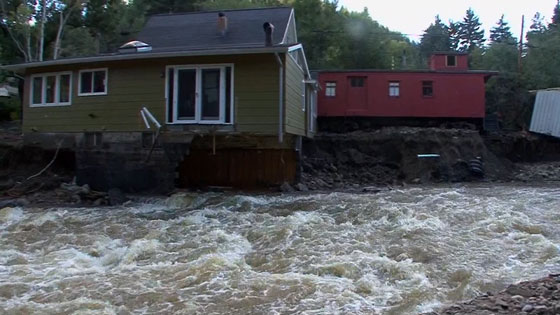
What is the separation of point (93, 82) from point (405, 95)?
14680mm

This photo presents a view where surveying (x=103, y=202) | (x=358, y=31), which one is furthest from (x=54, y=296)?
(x=358, y=31)

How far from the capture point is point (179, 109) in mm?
15211

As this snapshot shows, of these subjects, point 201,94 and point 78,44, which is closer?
point 201,94

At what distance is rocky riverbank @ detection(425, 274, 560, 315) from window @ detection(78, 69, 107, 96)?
514 inches

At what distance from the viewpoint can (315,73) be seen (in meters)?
25.7

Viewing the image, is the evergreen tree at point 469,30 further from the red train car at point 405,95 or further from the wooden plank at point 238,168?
the wooden plank at point 238,168

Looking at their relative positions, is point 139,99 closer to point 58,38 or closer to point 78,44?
point 58,38

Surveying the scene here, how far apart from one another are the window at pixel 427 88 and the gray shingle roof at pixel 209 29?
29.6 feet

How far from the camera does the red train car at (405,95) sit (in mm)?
25188

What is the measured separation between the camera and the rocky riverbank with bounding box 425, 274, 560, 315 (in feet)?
17.1

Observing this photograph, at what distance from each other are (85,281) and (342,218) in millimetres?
5704

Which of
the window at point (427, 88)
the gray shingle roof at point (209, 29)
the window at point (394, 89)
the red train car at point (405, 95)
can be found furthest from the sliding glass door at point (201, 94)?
the window at point (427, 88)

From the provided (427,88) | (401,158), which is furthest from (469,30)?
(401,158)

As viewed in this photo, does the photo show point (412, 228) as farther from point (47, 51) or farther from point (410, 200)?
point (47, 51)
